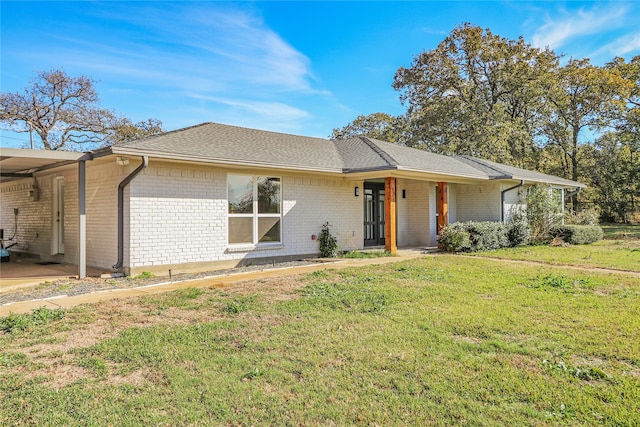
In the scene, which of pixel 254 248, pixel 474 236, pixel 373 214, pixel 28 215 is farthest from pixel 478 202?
pixel 28 215

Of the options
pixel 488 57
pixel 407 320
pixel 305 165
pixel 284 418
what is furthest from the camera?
pixel 488 57

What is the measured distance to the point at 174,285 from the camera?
7.75m

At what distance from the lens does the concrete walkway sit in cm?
612

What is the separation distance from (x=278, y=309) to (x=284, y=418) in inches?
115

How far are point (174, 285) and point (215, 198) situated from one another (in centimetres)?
270

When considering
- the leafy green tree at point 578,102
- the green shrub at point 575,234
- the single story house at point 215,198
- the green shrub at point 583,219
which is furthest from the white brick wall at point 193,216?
the leafy green tree at point 578,102

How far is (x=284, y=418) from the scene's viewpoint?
9.41 feet

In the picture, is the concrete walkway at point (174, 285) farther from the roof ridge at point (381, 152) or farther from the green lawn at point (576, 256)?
the green lawn at point (576, 256)

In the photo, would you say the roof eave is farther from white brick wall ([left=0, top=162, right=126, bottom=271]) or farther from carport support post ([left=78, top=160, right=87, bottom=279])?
carport support post ([left=78, top=160, right=87, bottom=279])

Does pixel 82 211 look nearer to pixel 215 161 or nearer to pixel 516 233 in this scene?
pixel 215 161

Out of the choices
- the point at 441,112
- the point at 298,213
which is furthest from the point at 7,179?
the point at 441,112

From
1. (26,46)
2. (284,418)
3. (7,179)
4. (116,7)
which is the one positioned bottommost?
(284,418)

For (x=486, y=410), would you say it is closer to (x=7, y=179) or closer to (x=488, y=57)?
(x=7, y=179)

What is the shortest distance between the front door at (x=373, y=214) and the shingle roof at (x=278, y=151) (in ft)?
4.87
